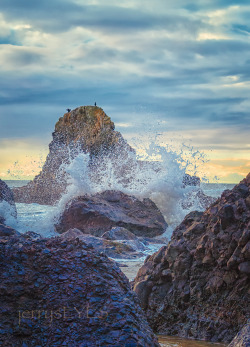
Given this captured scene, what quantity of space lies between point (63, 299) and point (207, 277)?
61.8 inches

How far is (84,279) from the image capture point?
7.29ft

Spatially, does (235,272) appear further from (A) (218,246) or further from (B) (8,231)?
(B) (8,231)

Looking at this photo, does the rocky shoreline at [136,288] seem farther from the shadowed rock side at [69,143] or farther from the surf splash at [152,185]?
the shadowed rock side at [69,143]

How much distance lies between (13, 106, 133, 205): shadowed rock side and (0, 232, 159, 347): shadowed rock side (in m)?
24.0

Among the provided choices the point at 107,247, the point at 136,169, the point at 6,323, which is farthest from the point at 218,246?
the point at 136,169

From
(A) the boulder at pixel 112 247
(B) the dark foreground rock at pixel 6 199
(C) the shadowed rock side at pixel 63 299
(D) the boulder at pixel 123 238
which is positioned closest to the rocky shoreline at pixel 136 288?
(C) the shadowed rock side at pixel 63 299

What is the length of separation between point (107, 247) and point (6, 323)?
6.09m

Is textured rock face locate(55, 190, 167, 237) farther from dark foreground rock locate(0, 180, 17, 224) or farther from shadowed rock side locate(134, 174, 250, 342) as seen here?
shadowed rock side locate(134, 174, 250, 342)

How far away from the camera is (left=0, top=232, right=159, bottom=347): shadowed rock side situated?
6.46ft

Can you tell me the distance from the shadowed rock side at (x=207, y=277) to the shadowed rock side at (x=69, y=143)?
22682 mm

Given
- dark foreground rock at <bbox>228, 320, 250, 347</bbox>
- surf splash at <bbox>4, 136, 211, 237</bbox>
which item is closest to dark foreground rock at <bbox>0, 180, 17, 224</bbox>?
surf splash at <bbox>4, 136, 211, 237</bbox>

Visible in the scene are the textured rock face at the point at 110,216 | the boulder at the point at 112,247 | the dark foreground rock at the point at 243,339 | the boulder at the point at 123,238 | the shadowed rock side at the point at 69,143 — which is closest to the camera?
the dark foreground rock at the point at 243,339

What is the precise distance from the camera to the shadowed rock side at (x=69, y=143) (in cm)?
2827

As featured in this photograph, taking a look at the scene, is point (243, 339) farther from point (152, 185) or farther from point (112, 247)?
point (152, 185)
